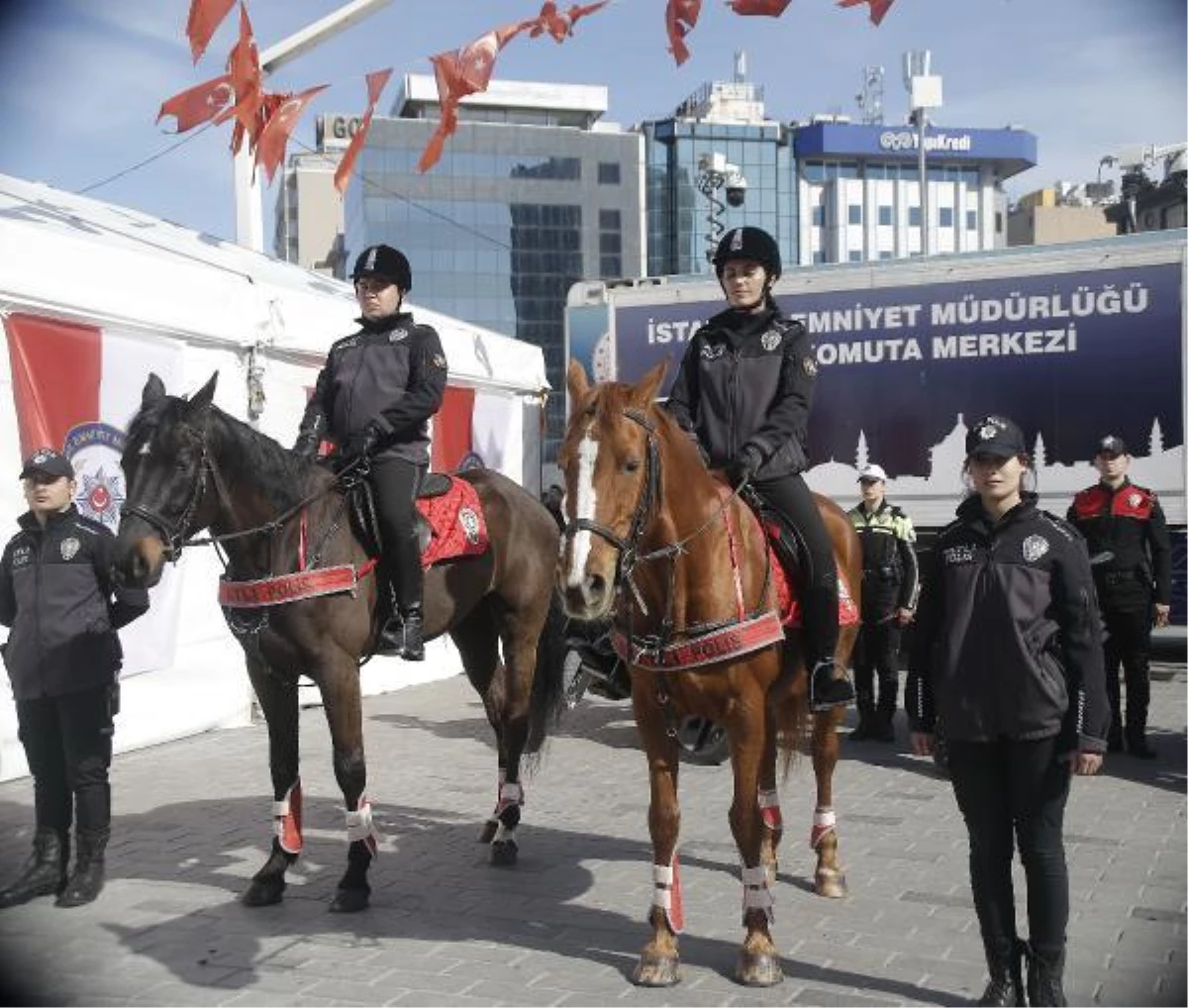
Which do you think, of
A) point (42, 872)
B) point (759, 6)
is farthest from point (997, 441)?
point (42, 872)

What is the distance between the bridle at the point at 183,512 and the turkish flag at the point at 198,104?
10.9ft

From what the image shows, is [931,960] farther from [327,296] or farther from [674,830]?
[327,296]

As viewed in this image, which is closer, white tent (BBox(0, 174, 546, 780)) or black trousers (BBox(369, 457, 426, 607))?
black trousers (BBox(369, 457, 426, 607))

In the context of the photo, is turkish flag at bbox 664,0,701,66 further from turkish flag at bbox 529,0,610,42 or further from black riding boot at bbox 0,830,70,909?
black riding boot at bbox 0,830,70,909

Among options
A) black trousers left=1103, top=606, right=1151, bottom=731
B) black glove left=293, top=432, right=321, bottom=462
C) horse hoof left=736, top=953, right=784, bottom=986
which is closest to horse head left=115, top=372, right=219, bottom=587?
black glove left=293, top=432, right=321, bottom=462

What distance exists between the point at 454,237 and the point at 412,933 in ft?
301

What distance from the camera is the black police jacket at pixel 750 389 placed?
504 cm

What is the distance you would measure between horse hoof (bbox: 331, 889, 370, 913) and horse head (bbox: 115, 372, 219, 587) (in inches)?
67.6

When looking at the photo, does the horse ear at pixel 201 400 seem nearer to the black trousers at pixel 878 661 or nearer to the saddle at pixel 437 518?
the saddle at pixel 437 518

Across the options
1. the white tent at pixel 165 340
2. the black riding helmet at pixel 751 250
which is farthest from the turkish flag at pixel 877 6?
the white tent at pixel 165 340

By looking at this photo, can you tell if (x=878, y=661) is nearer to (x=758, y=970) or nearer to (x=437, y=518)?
(x=437, y=518)

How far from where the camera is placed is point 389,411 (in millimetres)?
6039

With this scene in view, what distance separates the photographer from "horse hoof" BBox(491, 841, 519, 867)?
253 inches

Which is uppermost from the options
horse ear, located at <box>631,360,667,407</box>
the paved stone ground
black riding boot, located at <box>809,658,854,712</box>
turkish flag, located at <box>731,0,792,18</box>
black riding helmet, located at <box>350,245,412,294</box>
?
turkish flag, located at <box>731,0,792,18</box>
